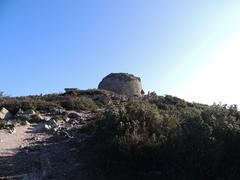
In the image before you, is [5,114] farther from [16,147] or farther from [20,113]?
[16,147]

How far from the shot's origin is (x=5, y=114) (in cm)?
2089

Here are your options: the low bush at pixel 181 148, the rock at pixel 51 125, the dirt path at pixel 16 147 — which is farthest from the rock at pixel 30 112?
the low bush at pixel 181 148

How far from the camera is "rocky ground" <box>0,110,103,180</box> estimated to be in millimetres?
11609

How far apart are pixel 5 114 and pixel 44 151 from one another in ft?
25.5

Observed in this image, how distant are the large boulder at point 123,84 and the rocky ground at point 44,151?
53.4ft

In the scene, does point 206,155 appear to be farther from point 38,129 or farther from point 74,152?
point 38,129

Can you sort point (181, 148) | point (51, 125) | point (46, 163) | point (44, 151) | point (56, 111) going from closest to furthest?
point (181, 148), point (46, 163), point (44, 151), point (51, 125), point (56, 111)

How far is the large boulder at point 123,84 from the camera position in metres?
35.6

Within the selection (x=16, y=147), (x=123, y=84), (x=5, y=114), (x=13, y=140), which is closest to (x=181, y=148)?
(x=16, y=147)

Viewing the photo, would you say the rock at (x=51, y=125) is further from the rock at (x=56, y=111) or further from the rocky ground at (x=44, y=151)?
the rock at (x=56, y=111)

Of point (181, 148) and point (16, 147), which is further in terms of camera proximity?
point (16, 147)

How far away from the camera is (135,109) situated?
1464 centimetres

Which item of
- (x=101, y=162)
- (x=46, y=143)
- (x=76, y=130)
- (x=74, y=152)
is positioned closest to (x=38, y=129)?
(x=76, y=130)

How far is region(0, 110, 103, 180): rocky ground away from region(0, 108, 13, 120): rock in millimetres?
2156
